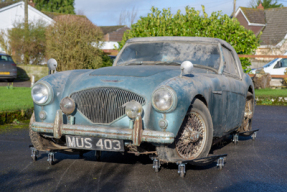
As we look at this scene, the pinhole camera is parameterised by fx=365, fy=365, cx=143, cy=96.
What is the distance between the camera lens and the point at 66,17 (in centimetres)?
1872

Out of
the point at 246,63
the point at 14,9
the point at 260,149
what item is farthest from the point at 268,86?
the point at 14,9

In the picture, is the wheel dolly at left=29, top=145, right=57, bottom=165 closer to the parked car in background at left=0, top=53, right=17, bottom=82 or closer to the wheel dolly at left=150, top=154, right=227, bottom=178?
the wheel dolly at left=150, top=154, right=227, bottom=178

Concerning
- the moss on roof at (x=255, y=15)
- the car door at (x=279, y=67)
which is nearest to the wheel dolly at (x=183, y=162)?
the car door at (x=279, y=67)

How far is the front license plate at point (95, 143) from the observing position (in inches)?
149

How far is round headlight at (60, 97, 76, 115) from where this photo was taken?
13.1 feet

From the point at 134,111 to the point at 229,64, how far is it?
255 cm

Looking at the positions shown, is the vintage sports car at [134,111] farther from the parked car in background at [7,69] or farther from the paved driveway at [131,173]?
the parked car in background at [7,69]

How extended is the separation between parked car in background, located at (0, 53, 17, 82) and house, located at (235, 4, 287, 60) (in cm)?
2404

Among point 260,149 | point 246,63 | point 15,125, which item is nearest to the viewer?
point 260,149

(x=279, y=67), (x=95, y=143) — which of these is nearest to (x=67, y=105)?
(x=95, y=143)

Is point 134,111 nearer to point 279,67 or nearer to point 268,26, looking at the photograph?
point 279,67

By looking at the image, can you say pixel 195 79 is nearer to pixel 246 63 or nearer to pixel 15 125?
pixel 15 125

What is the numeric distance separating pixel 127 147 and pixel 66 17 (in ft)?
52.4

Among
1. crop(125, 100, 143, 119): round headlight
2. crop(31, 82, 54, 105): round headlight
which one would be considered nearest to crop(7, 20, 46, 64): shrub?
crop(31, 82, 54, 105): round headlight
